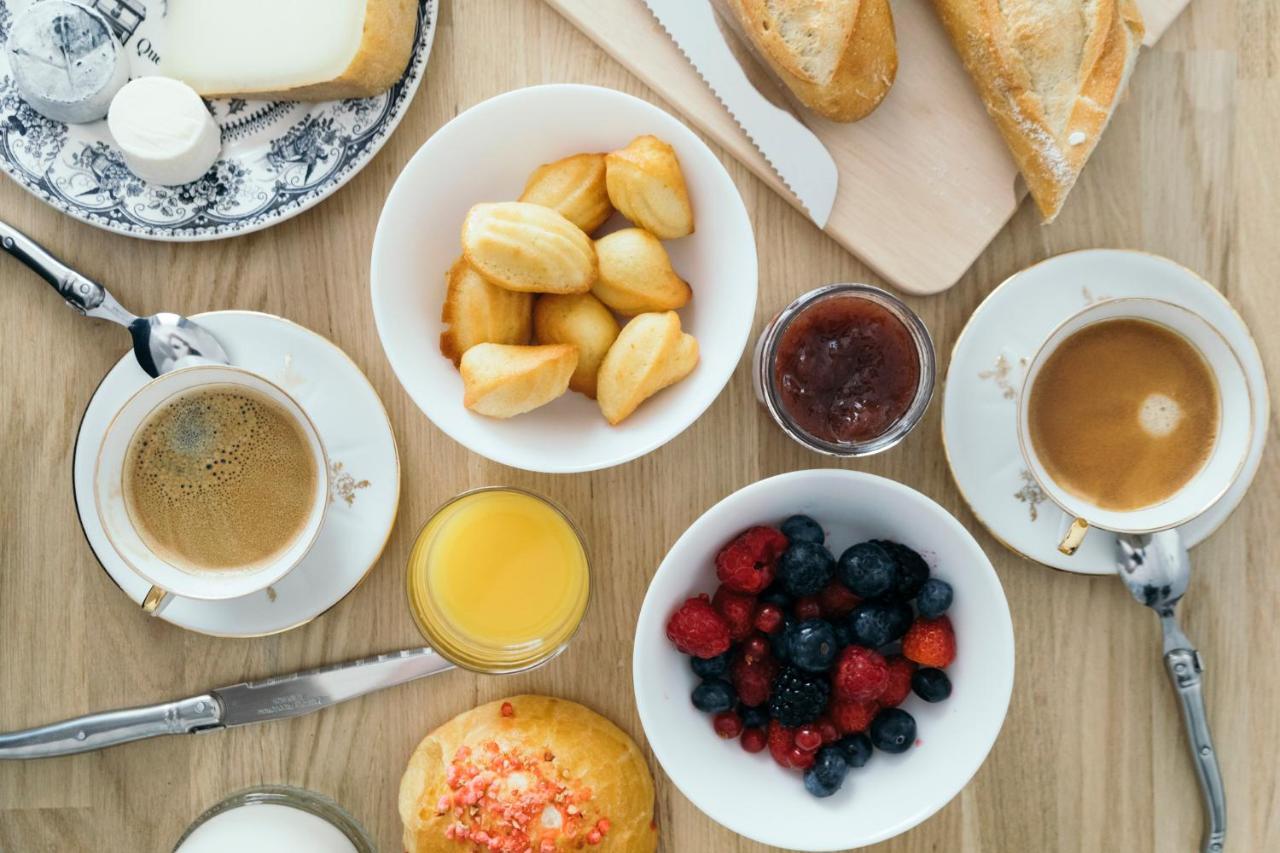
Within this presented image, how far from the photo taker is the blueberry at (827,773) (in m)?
1.05

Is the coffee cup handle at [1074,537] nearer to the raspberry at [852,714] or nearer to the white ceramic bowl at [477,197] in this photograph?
the raspberry at [852,714]

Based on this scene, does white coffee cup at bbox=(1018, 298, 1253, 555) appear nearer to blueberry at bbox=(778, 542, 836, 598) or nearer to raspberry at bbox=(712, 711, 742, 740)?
blueberry at bbox=(778, 542, 836, 598)

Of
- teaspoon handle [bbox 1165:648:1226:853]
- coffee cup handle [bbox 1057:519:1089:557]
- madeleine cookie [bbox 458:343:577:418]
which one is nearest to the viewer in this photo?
madeleine cookie [bbox 458:343:577:418]

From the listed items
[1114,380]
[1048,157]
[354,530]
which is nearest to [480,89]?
[354,530]

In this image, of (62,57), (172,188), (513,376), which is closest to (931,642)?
(513,376)

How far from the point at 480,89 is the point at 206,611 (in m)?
0.69

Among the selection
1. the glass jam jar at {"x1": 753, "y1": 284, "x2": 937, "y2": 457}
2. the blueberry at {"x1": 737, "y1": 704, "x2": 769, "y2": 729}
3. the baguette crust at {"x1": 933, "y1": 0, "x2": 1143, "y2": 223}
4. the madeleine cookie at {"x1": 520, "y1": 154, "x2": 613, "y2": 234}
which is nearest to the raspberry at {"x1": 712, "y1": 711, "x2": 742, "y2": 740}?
the blueberry at {"x1": 737, "y1": 704, "x2": 769, "y2": 729}

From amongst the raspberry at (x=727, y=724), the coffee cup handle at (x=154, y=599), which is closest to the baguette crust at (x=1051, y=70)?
the raspberry at (x=727, y=724)

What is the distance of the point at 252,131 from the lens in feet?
3.82

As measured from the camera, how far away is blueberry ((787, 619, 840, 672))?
1015 mm

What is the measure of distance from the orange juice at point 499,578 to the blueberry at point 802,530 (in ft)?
0.76

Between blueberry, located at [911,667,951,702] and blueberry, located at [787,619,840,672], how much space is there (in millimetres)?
117

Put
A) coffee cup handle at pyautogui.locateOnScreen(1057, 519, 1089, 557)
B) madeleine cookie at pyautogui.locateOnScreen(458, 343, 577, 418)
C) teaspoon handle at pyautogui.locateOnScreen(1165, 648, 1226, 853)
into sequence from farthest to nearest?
teaspoon handle at pyautogui.locateOnScreen(1165, 648, 1226, 853), coffee cup handle at pyautogui.locateOnScreen(1057, 519, 1089, 557), madeleine cookie at pyautogui.locateOnScreen(458, 343, 577, 418)

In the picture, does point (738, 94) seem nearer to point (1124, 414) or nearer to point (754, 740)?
point (1124, 414)
